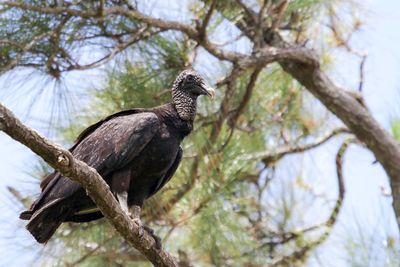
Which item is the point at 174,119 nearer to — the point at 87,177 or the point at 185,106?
the point at 185,106

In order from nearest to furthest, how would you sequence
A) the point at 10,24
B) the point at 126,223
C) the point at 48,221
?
the point at 126,223, the point at 48,221, the point at 10,24

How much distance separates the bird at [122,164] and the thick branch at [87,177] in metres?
0.07

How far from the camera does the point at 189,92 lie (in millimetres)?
3793

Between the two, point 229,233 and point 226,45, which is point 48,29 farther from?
point 229,233

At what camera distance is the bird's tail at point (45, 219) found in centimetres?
323

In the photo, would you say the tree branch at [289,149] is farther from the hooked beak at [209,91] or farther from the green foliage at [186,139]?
the hooked beak at [209,91]

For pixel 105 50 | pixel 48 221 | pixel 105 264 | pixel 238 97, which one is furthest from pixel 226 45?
pixel 48 221

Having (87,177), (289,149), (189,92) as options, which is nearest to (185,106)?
(189,92)

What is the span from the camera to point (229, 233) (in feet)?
15.3

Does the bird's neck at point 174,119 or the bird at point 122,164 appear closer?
the bird at point 122,164

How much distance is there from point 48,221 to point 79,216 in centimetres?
30

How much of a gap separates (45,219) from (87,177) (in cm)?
57

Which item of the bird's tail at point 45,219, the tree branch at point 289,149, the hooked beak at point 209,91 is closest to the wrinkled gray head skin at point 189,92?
Answer: the hooked beak at point 209,91

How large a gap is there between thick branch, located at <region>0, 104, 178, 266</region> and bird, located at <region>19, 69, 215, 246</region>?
73 mm
